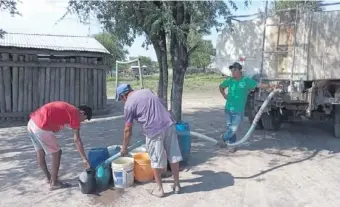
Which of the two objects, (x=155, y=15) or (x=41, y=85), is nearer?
(x=155, y=15)

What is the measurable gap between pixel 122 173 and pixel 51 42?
883 centimetres

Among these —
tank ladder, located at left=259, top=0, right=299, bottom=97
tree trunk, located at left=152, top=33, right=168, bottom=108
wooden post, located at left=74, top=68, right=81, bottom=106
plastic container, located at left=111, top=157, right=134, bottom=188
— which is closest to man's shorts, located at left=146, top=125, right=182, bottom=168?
plastic container, located at left=111, top=157, right=134, bottom=188

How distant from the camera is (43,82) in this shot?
477 inches

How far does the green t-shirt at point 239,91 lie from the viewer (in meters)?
7.33

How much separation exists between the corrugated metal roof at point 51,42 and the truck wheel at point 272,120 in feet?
20.2

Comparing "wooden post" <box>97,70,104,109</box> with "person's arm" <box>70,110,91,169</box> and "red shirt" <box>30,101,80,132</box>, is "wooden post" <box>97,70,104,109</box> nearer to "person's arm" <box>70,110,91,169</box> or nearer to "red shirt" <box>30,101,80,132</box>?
"red shirt" <box>30,101,80,132</box>

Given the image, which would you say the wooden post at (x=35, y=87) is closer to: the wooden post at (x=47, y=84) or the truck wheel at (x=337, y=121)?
the wooden post at (x=47, y=84)

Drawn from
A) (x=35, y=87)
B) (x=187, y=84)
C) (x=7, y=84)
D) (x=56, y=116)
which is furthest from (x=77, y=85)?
(x=187, y=84)

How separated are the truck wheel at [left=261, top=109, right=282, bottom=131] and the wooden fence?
611 cm

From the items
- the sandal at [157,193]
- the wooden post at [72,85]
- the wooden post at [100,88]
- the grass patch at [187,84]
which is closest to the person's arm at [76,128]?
the sandal at [157,193]

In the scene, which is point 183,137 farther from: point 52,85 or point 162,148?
point 52,85

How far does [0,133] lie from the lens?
10.1 m

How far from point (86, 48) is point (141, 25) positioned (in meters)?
5.16

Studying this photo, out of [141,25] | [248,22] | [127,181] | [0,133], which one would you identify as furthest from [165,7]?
[0,133]
